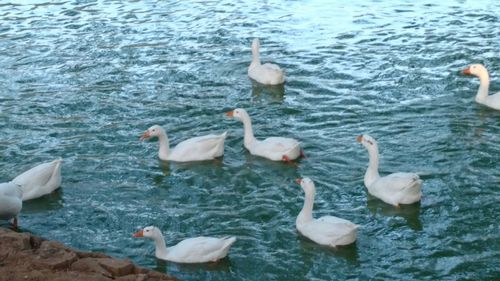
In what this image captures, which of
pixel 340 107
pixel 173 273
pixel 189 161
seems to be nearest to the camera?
pixel 173 273

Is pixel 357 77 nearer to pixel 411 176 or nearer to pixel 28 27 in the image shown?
pixel 411 176

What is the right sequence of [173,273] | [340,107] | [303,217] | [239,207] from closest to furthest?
[173,273] < [303,217] < [239,207] < [340,107]

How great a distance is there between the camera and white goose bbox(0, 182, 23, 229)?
1058 centimetres

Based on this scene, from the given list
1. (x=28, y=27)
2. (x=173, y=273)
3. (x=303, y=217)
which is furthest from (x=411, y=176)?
(x=28, y=27)

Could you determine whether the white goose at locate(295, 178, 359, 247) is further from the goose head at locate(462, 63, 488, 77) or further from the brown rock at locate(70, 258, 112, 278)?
the goose head at locate(462, 63, 488, 77)

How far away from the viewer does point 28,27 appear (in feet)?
67.2

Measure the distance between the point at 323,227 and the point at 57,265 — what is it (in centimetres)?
312

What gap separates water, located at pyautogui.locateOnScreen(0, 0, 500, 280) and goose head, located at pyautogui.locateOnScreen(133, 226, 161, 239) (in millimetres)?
320

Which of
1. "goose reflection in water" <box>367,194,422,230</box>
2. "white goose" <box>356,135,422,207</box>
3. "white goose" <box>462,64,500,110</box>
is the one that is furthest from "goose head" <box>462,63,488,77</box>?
"goose reflection in water" <box>367,194,422,230</box>

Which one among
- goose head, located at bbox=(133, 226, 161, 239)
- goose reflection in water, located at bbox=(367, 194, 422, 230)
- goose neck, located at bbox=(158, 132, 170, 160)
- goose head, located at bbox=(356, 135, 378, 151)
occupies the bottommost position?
goose reflection in water, located at bbox=(367, 194, 422, 230)

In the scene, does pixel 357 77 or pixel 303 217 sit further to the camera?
pixel 357 77

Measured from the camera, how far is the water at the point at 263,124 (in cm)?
1020

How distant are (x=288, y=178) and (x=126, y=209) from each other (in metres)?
2.32

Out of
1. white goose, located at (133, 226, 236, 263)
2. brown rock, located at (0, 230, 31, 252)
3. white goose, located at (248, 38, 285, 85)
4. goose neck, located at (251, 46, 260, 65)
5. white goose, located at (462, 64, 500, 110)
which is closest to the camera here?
brown rock, located at (0, 230, 31, 252)
